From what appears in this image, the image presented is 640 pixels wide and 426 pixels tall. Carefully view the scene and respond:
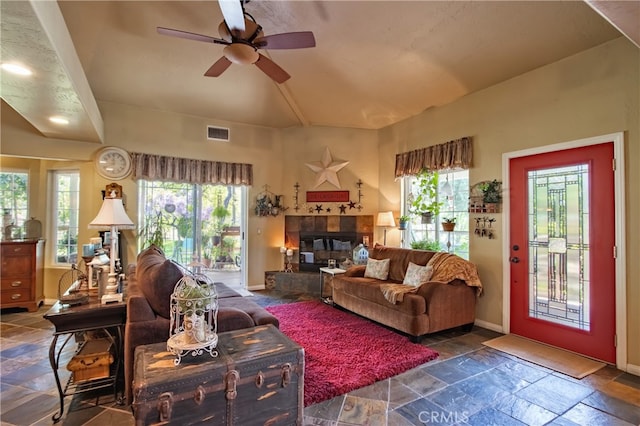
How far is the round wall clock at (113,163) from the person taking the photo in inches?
188

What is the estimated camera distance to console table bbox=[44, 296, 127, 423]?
2.18 m

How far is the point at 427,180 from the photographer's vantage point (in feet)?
16.1

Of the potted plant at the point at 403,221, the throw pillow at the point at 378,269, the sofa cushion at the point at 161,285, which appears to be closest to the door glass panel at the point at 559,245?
the throw pillow at the point at 378,269

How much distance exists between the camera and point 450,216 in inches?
183

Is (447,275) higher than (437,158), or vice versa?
(437,158)

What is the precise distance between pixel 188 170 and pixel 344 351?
398 cm

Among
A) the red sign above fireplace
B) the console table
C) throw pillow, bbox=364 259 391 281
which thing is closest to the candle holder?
the red sign above fireplace

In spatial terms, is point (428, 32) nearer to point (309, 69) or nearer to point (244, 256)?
point (309, 69)

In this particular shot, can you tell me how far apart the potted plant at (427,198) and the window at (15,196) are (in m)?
6.33

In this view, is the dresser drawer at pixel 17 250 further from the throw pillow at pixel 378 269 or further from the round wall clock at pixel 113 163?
the throw pillow at pixel 378 269

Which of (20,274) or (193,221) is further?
(193,221)

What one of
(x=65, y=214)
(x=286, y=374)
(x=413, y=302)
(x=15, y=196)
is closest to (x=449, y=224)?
(x=413, y=302)

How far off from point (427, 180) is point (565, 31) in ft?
7.85

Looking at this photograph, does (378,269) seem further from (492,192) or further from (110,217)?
(110,217)
